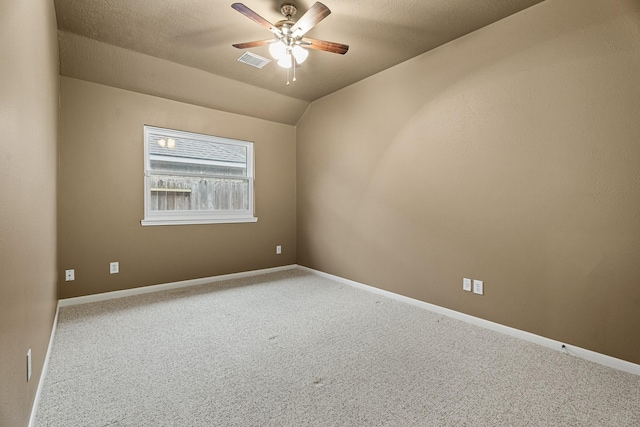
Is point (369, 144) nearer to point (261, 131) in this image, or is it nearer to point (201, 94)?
point (261, 131)

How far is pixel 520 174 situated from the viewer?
2.45m

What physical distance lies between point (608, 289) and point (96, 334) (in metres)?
3.82

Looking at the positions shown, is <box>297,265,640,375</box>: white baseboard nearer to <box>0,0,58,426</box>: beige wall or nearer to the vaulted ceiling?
the vaulted ceiling

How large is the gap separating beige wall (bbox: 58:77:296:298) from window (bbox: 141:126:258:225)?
94 mm

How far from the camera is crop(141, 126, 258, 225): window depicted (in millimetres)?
3711

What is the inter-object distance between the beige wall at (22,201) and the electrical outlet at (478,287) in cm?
299

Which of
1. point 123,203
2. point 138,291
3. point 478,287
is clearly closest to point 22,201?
point 123,203

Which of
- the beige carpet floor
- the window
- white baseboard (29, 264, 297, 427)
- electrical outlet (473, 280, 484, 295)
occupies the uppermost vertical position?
the window

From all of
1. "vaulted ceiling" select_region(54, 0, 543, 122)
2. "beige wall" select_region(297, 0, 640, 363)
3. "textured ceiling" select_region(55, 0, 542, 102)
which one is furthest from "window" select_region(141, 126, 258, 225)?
"beige wall" select_region(297, 0, 640, 363)

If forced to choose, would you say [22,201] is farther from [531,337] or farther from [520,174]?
[531,337]

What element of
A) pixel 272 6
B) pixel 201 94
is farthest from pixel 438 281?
pixel 201 94

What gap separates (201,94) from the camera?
3785 millimetres

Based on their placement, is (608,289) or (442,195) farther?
(442,195)

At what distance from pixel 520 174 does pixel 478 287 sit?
103 cm
